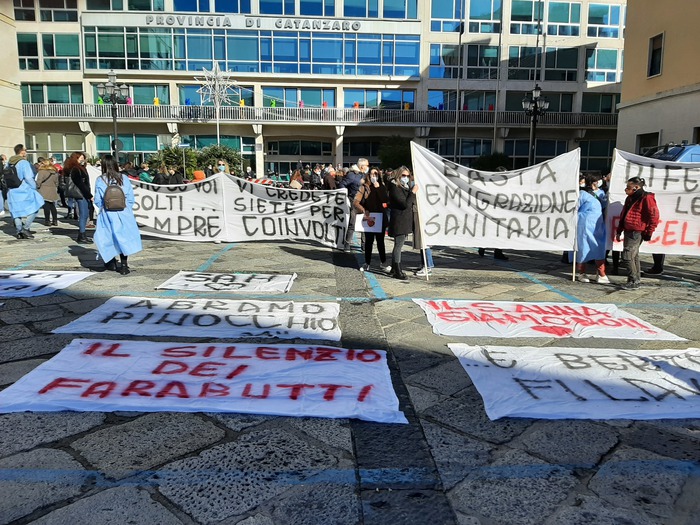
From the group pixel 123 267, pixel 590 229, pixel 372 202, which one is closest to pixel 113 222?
pixel 123 267

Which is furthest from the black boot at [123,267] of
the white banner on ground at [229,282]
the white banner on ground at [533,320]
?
the white banner on ground at [533,320]

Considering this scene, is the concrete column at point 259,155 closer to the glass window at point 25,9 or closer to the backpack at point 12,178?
the glass window at point 25,9

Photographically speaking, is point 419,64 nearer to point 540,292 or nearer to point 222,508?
point 540,292

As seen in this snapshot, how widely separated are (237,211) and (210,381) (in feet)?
21.9

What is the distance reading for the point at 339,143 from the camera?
3919 centimetres

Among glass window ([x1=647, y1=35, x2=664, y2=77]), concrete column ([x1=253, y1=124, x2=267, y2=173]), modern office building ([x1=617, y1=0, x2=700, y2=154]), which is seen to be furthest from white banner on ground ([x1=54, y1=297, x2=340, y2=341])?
concrete column ([x1=253, y1=124, x2=267, y2=173])

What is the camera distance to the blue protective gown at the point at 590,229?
8039mm

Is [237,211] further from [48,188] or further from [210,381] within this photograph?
[48,188]

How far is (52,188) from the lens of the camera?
46.5 feet

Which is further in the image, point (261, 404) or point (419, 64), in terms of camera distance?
point (419, 64)

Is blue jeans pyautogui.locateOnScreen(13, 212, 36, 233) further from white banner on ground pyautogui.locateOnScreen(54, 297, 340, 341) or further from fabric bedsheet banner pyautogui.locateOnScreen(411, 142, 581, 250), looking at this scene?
fabric bedsheet banner pyautogui.locateOnScreen(411, 142, 581, 250)

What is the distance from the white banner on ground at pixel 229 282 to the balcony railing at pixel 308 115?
31.5 meters

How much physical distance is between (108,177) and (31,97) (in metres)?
36.9

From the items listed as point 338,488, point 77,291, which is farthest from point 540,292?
point 77,291
